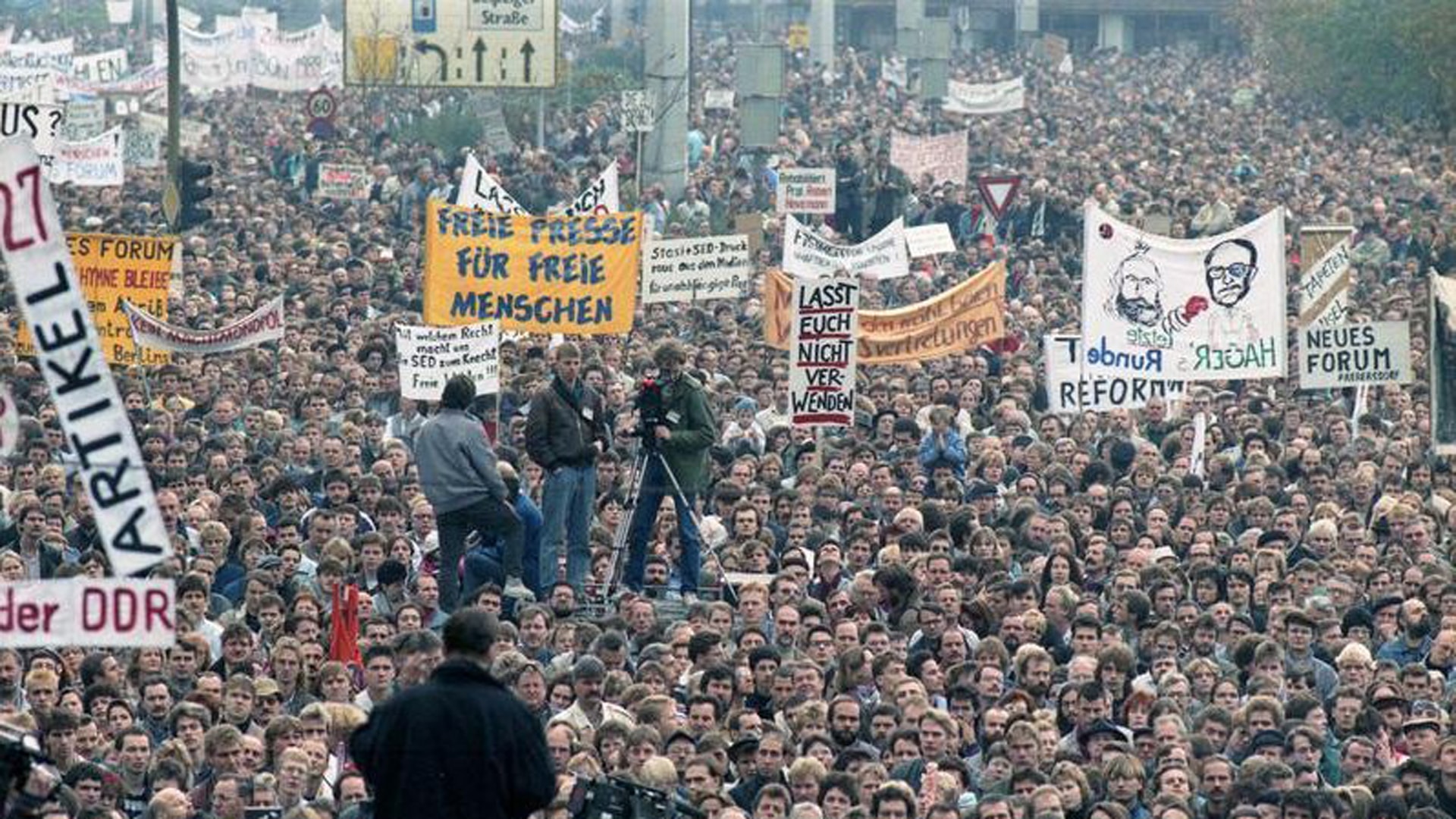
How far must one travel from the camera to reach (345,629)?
619 inches

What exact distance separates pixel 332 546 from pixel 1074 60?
72645mm

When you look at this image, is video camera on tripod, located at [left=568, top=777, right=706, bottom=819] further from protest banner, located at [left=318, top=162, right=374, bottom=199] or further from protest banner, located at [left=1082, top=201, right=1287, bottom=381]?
protest banner, located at [left=318, top=162, right=374, bottom=199]

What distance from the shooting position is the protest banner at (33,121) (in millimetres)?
26045

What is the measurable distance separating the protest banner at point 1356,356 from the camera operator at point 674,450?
21.5 feet

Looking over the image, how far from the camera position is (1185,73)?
8006 cm

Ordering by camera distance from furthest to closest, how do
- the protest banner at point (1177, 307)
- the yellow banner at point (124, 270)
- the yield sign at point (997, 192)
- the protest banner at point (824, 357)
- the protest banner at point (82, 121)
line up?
the protest banner at point (82, 121) → the yield sign at point (997, 192) → the yellow banner at point (124, 270) → the protest banner at point (1177, 307) → the protest banner at point (824, 357)

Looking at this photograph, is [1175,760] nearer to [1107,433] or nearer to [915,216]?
[1107,433]

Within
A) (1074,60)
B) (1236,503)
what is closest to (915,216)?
(1236,503)

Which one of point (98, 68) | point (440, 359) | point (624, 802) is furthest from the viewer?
point (98, 68)

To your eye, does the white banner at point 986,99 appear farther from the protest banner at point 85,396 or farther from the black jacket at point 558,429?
the protest banner at point 85,396

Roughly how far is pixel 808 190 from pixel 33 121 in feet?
45.1

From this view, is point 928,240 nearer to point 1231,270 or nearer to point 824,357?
point 1231,270

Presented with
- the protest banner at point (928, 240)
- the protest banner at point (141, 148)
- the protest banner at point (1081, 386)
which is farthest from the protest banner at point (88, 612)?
the protest banner at point (141, 148)

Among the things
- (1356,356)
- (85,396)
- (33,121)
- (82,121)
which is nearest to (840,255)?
(33,121)
